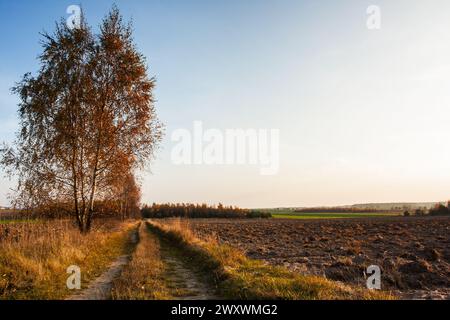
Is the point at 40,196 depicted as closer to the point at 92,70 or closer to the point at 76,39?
the point at 92,70

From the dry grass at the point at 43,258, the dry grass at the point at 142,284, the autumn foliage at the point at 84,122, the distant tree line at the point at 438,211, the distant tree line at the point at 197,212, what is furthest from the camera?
the distant tree line at the point at 197,212

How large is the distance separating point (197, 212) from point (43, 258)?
109 m

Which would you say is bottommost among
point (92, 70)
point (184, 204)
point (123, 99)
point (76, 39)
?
point (184, 204)

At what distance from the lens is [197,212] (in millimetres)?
120125

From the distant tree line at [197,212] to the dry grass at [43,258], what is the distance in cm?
9783

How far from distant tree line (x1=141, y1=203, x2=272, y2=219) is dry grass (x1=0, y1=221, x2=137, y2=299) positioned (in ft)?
321

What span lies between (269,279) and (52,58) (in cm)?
1624

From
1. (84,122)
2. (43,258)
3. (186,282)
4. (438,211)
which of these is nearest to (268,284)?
(186,282)

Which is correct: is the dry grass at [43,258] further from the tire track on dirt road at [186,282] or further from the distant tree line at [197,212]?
the distant tree line at [197,212]

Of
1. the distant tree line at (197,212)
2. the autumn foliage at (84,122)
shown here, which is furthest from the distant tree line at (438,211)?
the autumn foliage at (84,122)

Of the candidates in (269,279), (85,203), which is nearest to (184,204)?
(85,203)

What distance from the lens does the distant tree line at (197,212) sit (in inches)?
4558
